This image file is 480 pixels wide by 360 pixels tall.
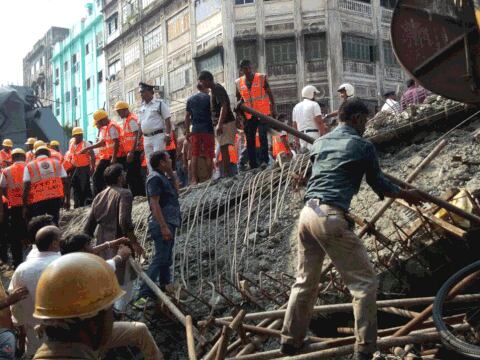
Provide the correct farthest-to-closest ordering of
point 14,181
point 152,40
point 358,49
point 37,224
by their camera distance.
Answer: point 152,40 < point 358,49 < point 14,181 < point 37,224

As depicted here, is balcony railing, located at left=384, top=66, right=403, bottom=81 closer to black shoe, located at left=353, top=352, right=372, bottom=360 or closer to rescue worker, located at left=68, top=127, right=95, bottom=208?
rescue worker, located at left=68, top=127, right=95, bottom=208

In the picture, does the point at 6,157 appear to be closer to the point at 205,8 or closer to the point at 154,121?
the point at 154,121

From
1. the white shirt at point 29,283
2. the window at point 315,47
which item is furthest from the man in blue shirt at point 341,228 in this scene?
the window at point 315,47

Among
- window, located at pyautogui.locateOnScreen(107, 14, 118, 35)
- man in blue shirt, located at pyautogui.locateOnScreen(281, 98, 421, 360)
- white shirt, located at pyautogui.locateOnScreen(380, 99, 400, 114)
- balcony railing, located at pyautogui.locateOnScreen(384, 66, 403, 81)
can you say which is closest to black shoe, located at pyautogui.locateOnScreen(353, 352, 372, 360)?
man in blue shirt, located at pyautogui.locateOnScreen(281, 98, 421, 360)

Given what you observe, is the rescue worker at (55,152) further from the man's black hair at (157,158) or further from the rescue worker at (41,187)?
the man's black hair at (157,158)

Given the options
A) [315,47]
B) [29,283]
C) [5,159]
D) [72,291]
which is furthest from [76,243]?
[315,47]

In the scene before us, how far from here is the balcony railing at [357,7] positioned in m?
26.7

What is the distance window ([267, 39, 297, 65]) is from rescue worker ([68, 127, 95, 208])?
1586 centimetres

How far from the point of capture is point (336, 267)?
13.7ft

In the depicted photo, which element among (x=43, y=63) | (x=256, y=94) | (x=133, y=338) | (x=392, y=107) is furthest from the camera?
(x=43, y=63)

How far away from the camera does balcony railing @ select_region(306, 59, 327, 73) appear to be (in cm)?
2619

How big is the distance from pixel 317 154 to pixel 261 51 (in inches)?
884

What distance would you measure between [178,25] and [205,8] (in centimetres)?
273

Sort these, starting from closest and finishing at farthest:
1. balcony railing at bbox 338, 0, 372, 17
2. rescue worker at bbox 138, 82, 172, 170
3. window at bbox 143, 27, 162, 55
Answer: rescue worker at bbox 138, 82, 172, 170 < balcony railing at bbox 338, 0, 372, 17 < window at bbox 143, 27, 162, 55
